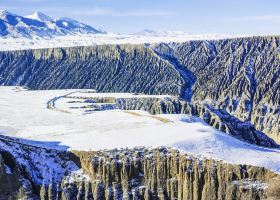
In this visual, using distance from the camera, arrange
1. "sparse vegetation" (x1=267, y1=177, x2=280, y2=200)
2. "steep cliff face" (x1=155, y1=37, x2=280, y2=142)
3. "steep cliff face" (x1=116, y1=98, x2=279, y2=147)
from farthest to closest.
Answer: "steep cliff face" (x1=155, y1=37, x2=280, y2=142) → "steep cliff face" (x1=116, y1=98, x2=279, y2=147) → "sparse vegetation" (x1=267, y1=177, x2=280, y2=200)

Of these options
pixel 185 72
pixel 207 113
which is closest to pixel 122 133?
pixel 207 113

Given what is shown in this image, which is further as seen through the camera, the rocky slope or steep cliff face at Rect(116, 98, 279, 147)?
the rocky slope

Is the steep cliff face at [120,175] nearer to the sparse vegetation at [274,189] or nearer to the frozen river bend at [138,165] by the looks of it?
the frozen river bend at [138,165]

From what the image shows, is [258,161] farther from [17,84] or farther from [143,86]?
[17,84]

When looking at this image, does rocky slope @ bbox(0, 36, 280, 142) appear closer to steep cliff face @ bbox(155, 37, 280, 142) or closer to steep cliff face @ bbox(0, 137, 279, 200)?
steep cliff face @ bbox(155, 37, 280, 142)

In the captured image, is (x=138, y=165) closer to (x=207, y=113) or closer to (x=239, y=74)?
(x=207, y=113)

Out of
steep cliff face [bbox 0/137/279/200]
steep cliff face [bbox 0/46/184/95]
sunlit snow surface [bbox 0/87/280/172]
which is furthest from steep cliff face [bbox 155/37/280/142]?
steep cliff face [bbox 0/137/279/200]

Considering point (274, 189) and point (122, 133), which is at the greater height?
point (122, 133)
